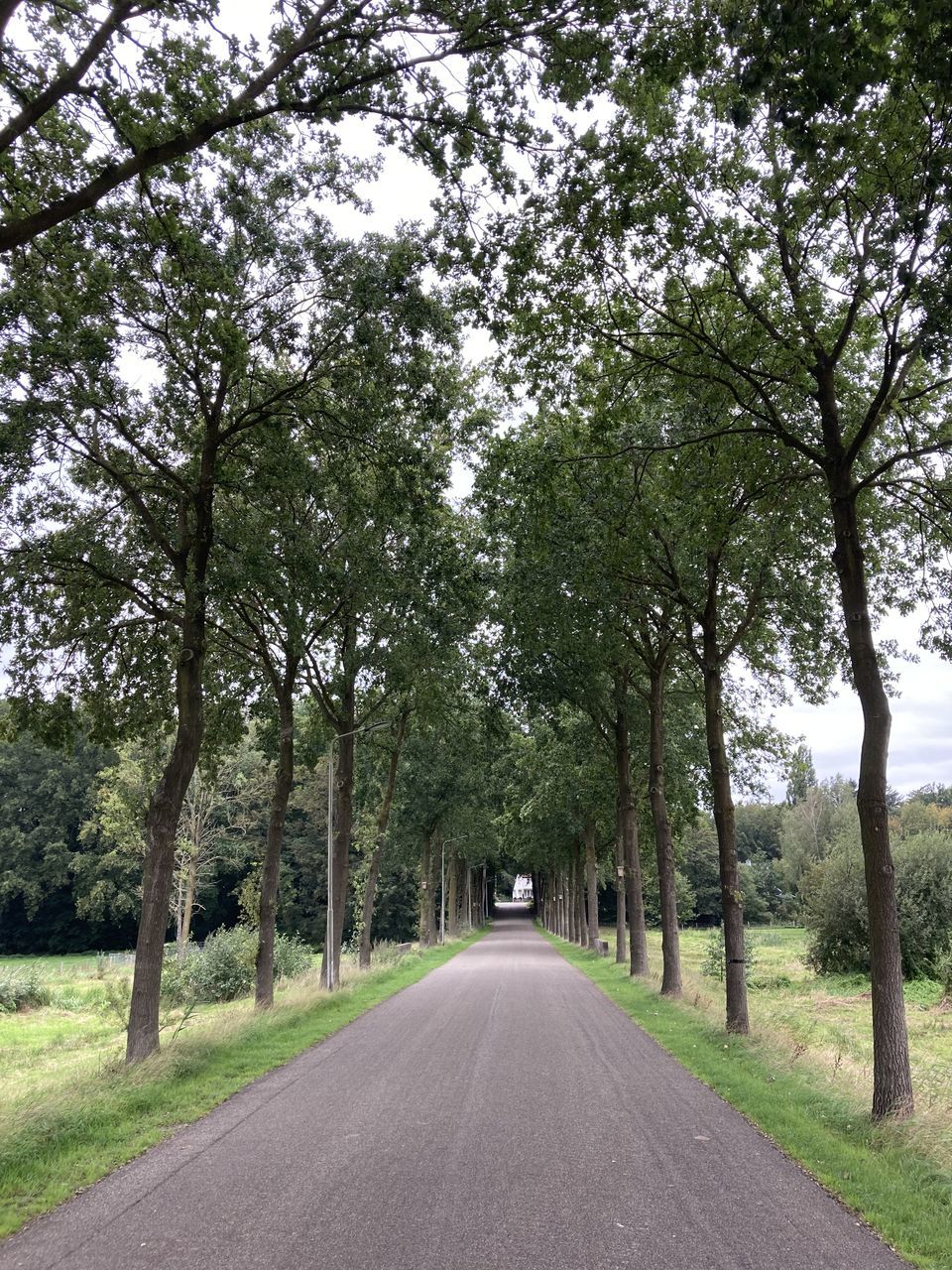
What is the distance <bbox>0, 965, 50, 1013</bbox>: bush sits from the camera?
27938 mm

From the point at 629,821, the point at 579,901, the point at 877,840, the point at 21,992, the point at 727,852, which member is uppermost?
the point at 629,821

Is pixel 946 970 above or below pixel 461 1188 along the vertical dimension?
below

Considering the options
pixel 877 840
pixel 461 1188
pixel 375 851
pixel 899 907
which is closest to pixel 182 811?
pixel 375 851

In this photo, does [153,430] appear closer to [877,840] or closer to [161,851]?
[161,851]

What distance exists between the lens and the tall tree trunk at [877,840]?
7.97m

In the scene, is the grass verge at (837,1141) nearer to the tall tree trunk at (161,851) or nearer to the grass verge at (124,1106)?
the grass verge at (124,1106)

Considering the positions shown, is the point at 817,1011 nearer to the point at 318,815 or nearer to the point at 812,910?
the point at 812,910

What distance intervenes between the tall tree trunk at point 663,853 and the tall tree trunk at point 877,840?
9834 millimetres

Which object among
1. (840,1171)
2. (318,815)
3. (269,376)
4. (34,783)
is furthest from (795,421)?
(34,783)

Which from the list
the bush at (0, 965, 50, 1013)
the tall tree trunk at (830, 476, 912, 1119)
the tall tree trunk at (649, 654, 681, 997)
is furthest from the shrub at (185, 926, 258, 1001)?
the tall tree trunk at (830, 476, 912, 1119)

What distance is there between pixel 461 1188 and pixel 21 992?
28476 millimetres

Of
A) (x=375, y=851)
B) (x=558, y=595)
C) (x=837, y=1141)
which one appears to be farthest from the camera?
(x=375, y=851)

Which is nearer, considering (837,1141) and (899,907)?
(837,1141)

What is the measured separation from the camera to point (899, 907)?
28281 mm
